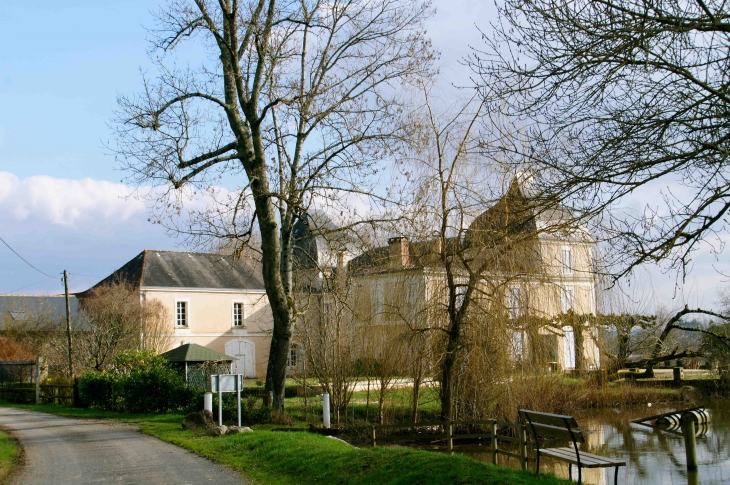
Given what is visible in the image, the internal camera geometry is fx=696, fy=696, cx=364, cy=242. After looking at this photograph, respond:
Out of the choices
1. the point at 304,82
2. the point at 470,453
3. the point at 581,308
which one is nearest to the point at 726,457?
the point at 581,308

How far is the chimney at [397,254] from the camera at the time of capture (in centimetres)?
1702

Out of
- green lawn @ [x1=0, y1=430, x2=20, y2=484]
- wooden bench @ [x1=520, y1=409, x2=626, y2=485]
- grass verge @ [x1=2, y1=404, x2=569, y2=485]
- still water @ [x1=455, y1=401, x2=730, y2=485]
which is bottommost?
still water @ [x1=455, y1=401, x2=730, y2=485]

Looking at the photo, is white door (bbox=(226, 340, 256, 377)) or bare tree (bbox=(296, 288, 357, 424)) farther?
white door (bbox=(226, 340, 256, 377))

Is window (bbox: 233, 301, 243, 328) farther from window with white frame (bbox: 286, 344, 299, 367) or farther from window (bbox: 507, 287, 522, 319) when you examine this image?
window (bbox: 507, 287, 522, 319)

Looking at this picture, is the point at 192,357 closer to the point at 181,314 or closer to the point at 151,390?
the point at 151,390

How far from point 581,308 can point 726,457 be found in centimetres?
441

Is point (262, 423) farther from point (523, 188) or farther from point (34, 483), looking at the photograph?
point (523, 188)

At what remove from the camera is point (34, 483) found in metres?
9.34

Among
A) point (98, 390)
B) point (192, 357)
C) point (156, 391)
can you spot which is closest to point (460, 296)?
point (156, 391)

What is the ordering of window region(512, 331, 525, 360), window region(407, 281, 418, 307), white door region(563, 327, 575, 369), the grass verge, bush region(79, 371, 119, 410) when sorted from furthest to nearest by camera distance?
1. bush region(79, 371, 119, 410)
2. white door region(563, 327, 575, 369)
3. window region(407, 281, 418, 307)
4. window region(512, 331, 525, 360)
5. the grass verge

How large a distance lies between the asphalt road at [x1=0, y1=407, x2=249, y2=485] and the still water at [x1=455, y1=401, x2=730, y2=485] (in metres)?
6.52

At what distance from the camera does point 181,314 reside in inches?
1495

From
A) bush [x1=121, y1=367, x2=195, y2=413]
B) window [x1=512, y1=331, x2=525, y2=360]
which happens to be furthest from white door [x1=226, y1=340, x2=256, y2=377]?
window [x1=512, y1=331, x2=525, y2=360]

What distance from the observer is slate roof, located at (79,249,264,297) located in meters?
37.0
